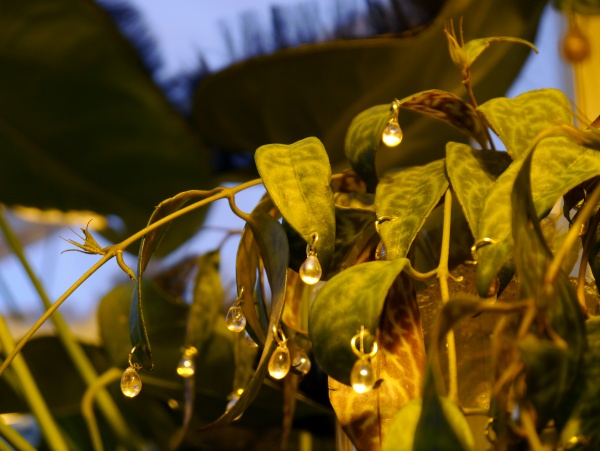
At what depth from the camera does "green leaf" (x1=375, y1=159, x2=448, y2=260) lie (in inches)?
12.6

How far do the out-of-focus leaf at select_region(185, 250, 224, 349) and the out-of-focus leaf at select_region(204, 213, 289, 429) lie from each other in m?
0.15

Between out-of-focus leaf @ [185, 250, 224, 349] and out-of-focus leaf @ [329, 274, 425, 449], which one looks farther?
out-of-focus leaf @ [185, 250, 224, 349]

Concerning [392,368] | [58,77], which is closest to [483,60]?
[58,77]

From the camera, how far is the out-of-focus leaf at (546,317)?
0.23 m

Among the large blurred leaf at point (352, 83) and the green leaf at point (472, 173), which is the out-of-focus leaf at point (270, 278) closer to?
the green leaf at point (472, 173)

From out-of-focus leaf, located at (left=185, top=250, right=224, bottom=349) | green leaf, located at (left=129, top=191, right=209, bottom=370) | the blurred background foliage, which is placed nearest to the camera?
green leaf, located at (left=129, top=191, right=209, bottom=370)

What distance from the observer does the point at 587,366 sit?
10.8 inches

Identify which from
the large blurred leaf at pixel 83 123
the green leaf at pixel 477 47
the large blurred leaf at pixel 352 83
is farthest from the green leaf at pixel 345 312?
the large blurred leaf at pixel 83 123

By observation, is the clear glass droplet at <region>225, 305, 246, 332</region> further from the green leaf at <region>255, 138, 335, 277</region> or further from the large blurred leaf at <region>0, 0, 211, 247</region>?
the large blurred leaf at <region>0, 0, 211, 247</region>

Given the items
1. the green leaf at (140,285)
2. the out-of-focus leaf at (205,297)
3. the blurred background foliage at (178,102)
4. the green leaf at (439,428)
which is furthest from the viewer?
the blurred background foliage at (178,102)

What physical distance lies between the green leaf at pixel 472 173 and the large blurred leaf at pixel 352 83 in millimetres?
423

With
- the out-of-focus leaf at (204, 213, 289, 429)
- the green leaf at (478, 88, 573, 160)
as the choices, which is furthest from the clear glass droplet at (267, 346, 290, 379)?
the green leaf at (478, 88, 573, 160)

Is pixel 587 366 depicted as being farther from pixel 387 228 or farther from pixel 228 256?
pixel 228 256

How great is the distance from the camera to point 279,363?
1.03 feet
